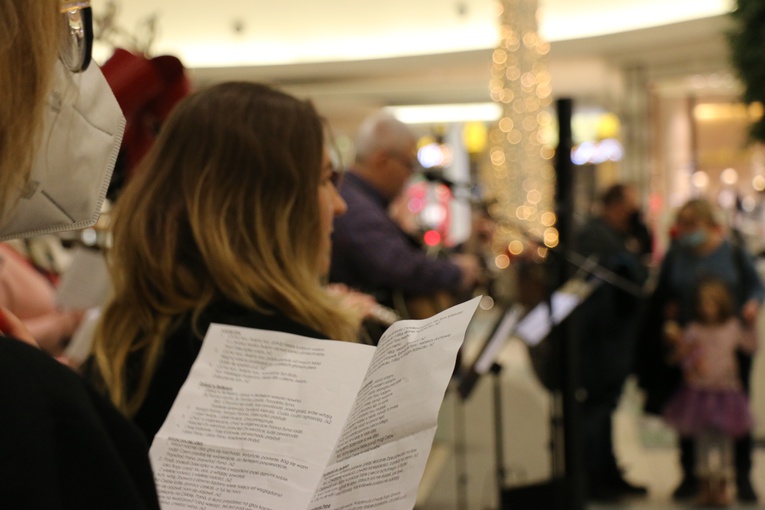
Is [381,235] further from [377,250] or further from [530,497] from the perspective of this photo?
[530,497]

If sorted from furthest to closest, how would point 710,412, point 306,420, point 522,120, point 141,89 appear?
point 522,120 < point 710,412 < point 141,89 < point 306,420

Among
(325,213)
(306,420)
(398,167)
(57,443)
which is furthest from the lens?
(398,167)

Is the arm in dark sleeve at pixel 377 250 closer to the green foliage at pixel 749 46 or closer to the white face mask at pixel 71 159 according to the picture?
the white face mask at pixel 71 159

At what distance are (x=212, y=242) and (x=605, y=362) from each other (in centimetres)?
399

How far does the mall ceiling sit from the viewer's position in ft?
35.6

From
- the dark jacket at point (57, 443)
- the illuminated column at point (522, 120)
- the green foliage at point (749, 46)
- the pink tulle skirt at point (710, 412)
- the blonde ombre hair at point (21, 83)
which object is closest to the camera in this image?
the dark jacket at point (57, 443)

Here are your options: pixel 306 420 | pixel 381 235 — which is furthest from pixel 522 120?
pixel 306 420

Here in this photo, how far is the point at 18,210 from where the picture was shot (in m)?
0.76

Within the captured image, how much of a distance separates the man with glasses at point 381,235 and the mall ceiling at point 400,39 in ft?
22.2

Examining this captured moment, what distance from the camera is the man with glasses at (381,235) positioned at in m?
3.92

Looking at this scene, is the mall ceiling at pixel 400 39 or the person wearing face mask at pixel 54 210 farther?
the mall ceiling at pixel 400 39

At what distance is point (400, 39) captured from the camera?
1205cm

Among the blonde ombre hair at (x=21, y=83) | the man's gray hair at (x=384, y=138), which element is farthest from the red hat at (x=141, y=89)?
the blonde ombre hair at (x=21, y=83)

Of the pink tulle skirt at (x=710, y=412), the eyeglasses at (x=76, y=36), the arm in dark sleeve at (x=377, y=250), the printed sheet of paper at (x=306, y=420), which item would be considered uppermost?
the eyeglasses at (x=76, y=36)
